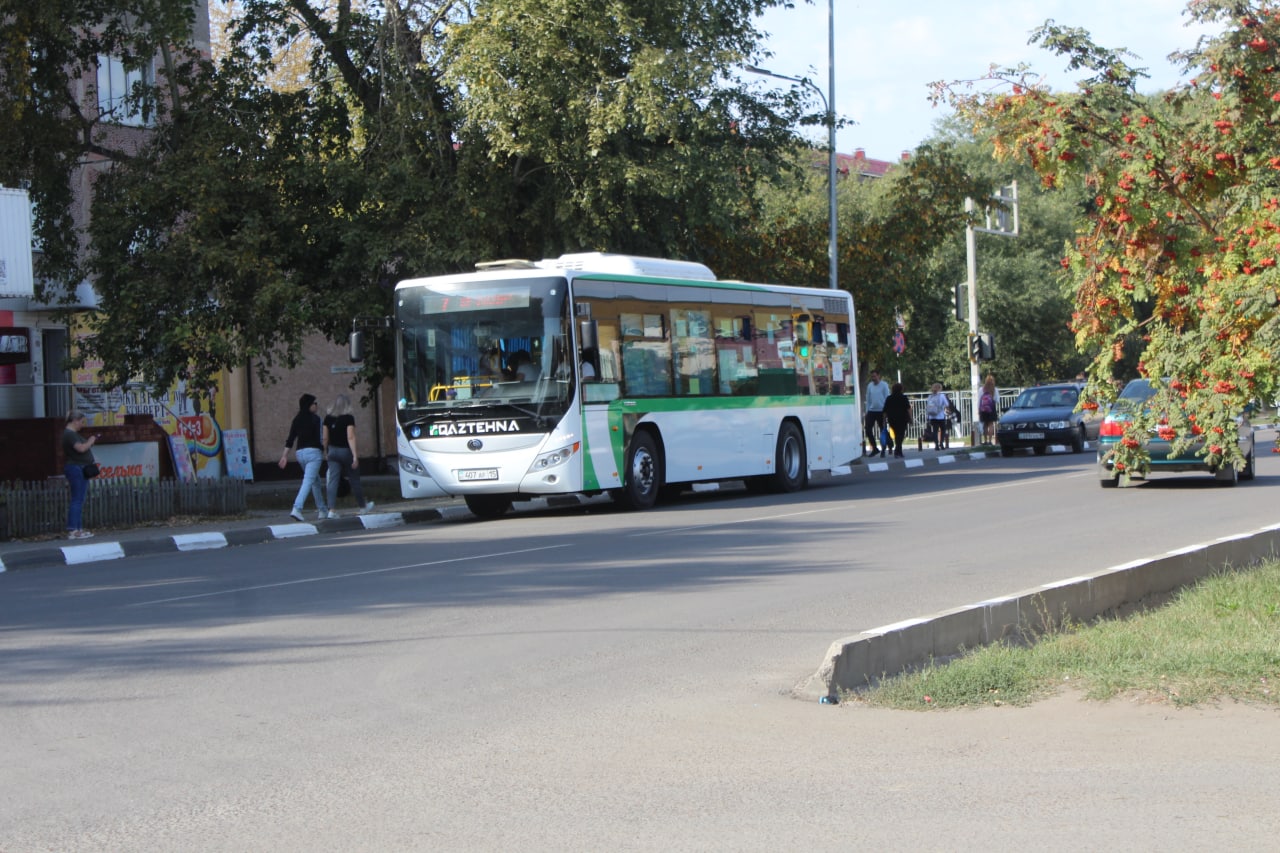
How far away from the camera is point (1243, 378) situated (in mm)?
9703

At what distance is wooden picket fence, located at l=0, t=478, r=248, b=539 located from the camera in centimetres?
Result: 1792

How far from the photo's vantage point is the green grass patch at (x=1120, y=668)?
23.4 feet

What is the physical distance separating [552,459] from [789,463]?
6.12 m

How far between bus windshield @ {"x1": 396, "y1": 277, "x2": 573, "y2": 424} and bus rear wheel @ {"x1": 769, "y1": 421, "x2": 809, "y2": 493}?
18.3 ft

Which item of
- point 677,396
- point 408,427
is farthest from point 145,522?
point 677,396

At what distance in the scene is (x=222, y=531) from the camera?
18.0 m

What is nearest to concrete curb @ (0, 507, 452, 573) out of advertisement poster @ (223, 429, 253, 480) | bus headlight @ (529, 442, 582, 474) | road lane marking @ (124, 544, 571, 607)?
bus headlight @ (529, 442, 582, 474)

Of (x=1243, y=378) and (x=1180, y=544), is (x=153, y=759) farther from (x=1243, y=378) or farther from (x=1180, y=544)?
(x=1180, y=544)

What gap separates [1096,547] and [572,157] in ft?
36.3

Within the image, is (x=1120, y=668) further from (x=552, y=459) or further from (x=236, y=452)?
(x=236, y=452)

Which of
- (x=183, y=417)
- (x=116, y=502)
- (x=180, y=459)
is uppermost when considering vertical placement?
(x=183, y=417)

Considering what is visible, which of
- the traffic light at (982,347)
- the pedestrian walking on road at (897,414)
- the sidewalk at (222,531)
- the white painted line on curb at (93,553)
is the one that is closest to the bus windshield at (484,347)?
the sidewalk at (222,531)

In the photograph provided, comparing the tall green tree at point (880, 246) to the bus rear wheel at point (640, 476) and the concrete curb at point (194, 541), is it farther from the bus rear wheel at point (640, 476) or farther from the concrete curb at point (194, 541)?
the concrete curb at point (194, 541)

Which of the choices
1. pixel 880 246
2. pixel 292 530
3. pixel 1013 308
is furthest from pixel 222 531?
pixel 1013 308
